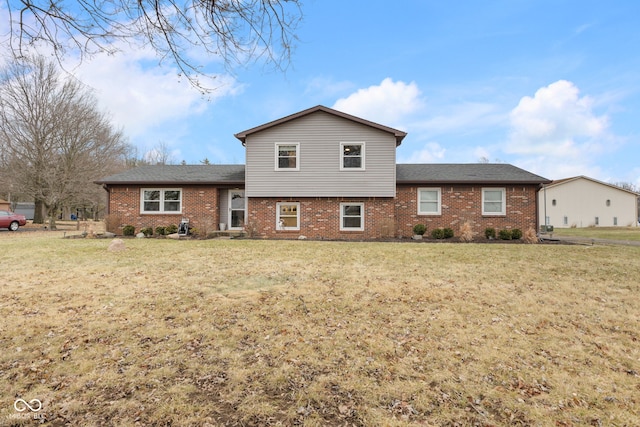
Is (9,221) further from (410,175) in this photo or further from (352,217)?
(410,175)

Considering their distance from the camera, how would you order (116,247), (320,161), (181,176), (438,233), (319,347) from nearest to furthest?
(319,347) < (116,247) < (438,233) < (320,161) < (181,176)

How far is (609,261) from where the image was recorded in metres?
8.98

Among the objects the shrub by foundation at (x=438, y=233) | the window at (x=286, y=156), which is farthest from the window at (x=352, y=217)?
the shrub by foundation at (x=438, y=233)

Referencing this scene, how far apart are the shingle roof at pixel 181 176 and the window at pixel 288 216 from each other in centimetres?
236

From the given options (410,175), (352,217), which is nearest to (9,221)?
(352,217)

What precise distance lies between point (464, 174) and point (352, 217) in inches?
241

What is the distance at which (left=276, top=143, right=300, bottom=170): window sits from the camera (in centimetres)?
1496

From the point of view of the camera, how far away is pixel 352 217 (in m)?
15.1

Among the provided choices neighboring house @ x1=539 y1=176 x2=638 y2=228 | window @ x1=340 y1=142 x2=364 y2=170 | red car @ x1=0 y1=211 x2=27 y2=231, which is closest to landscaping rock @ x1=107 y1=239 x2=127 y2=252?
window @ x1=340 y1=142 x2=364 y2=170

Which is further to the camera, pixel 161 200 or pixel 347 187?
pixel 161 200

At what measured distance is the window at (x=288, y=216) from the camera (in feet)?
50.1

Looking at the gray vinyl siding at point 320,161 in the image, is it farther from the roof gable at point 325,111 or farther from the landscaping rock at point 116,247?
the landscaping rock at point 116,247

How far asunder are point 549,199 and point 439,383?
37.7 meters

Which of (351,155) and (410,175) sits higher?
(351,155)
